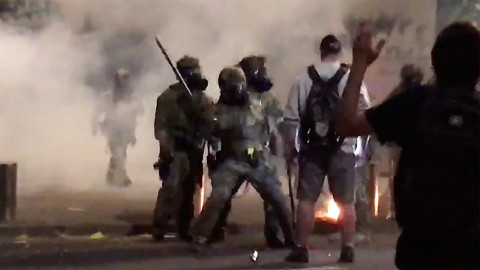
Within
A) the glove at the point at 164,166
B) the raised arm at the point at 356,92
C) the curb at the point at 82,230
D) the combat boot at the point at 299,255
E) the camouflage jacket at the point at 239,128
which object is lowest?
the combat boot at the point at 299,255

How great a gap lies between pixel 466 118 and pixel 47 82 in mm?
7046

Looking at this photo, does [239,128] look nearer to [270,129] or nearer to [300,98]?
[270,129]

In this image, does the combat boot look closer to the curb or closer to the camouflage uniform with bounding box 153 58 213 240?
the camouflage uniform with bounding box 153 58 213 240

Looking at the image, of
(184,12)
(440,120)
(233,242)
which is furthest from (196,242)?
(440,120)

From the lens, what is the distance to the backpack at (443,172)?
2.60 m

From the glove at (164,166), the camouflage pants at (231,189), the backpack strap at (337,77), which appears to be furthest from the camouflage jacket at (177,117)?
the backpack strap at (337,77)

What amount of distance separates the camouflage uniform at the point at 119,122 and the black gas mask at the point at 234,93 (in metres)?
2.83

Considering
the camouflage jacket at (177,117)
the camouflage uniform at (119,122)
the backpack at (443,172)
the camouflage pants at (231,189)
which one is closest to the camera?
the backpack at (443,172)

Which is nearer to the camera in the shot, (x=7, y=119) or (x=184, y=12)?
(x=7, y=119)

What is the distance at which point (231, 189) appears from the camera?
6.83 meters

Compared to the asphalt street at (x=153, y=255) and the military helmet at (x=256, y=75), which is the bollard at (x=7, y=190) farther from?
the military helmet at (x=256, y=75)

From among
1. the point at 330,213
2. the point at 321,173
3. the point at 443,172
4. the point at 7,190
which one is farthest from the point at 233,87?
the point at 443,172

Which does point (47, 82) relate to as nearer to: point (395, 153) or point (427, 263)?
point (395, 153)

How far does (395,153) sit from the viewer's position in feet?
31.2
